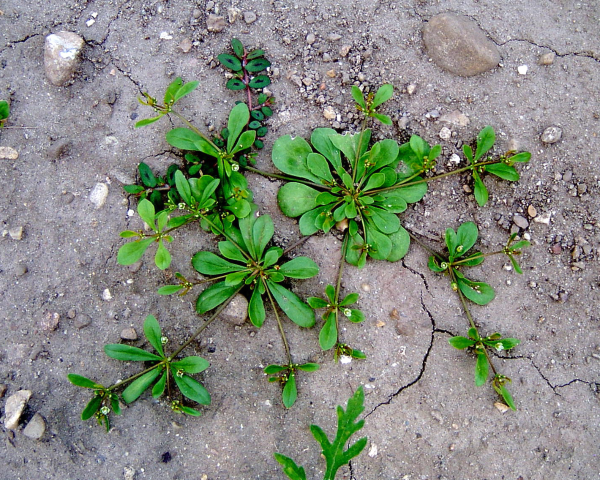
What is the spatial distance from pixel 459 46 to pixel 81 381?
3073 millimetres

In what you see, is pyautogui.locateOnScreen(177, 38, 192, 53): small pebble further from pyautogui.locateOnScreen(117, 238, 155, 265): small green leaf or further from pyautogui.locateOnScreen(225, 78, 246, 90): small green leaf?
pyautogui.locateOnScreen(117, 238, 155, 265): small green leaf

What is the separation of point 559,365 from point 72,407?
9.87 feet

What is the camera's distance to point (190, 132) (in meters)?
2.81

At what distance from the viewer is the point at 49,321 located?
2.80 m

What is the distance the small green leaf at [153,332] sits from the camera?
2.66 meters

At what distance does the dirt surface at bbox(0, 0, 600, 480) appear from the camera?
9.00 feet

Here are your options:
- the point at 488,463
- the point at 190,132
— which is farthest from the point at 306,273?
the point at 488,463

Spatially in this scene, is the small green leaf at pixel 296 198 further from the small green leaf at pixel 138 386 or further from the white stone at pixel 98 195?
the small green leaf at pixel 138 386

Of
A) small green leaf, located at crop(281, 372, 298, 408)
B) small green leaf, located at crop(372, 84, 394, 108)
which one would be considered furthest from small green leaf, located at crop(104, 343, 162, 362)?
small green leaf, located at crop(372, 84, 394, 108)

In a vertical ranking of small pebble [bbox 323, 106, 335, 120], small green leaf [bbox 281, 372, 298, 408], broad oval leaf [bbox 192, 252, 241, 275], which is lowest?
small green leaf [bbox 281, 372, 298, 408]

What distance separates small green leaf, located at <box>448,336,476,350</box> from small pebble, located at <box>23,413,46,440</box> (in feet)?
8.15

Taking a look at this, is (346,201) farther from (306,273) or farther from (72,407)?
(72,407)

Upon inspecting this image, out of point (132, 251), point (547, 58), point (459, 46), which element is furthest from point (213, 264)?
point (547, 58)

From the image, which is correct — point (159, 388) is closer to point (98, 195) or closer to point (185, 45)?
point (98, 195)
